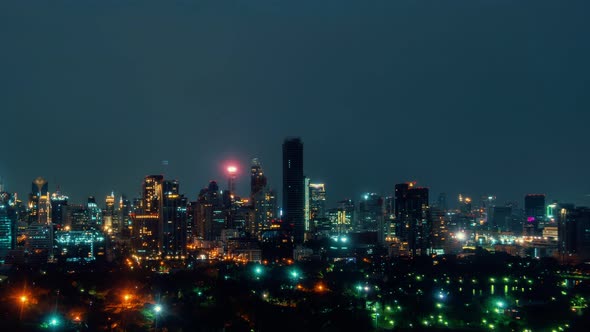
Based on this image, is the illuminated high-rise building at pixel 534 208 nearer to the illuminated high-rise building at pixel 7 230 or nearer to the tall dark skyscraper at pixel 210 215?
the tall dark skyscraper at pixel 210 215

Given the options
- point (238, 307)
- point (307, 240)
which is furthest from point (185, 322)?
point (307, 240)

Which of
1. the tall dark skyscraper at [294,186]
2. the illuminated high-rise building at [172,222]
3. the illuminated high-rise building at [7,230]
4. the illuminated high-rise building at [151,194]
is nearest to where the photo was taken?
the illuminated high-rise building at [7,230]

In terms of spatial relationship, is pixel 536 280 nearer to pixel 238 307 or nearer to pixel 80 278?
pixel 238 307

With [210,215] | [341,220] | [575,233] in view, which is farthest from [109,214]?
[575,233]

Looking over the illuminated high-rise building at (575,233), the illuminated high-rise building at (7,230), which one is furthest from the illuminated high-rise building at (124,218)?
the illuminated high-rise building at (575,233)

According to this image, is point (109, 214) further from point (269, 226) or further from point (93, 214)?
point (269, 226)

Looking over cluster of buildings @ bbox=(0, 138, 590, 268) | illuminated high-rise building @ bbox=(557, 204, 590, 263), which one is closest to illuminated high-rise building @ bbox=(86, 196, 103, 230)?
cluster of buildings @ bbox=(0, 138, 590, 268)

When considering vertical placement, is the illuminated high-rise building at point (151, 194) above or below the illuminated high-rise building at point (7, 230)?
above
